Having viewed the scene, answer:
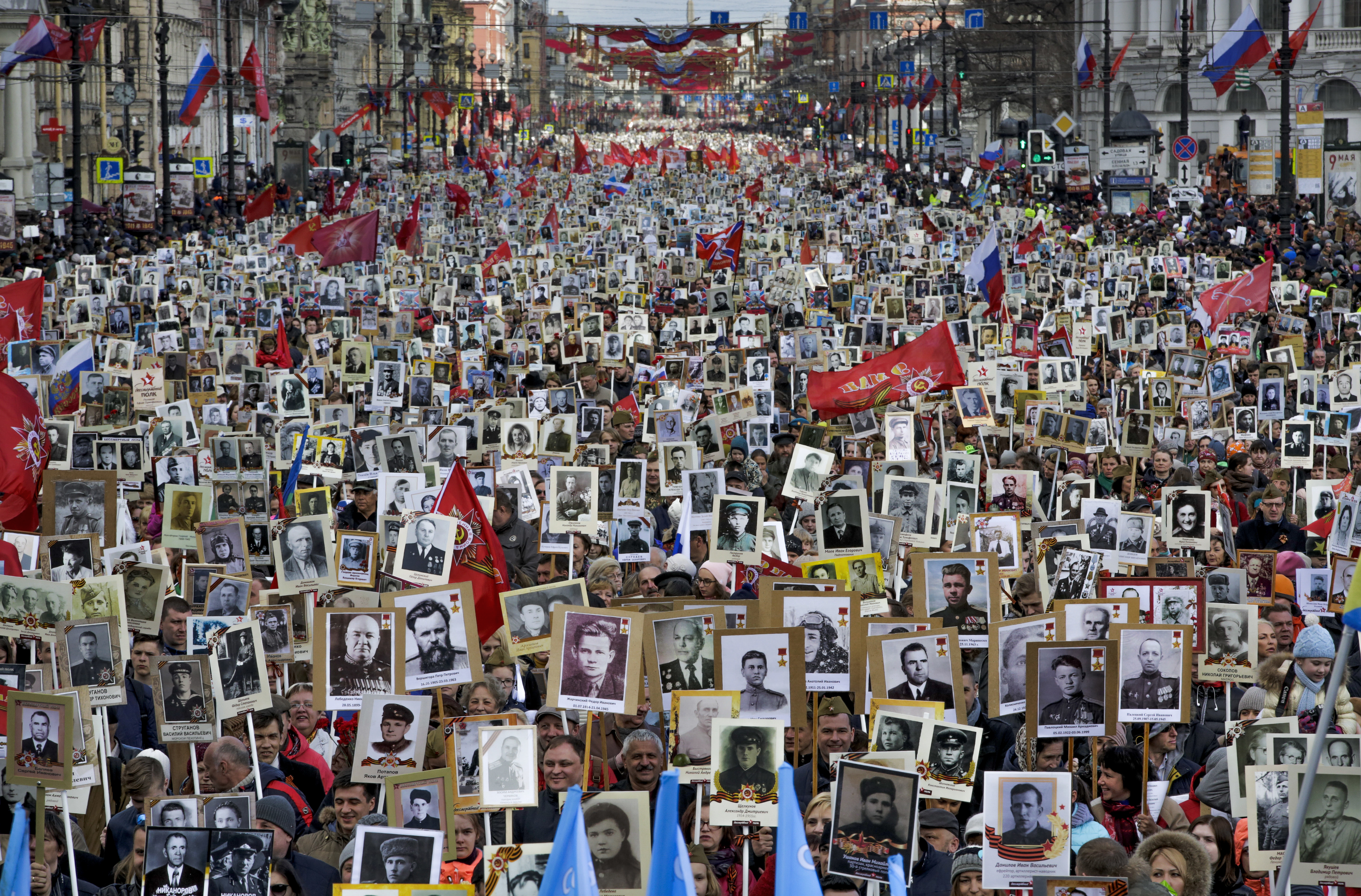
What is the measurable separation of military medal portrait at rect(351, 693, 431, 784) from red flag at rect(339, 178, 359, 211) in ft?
118

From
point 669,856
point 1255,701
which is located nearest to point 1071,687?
point 1255,701

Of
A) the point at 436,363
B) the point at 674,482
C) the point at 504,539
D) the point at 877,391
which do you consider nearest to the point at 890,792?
the point at 504,539

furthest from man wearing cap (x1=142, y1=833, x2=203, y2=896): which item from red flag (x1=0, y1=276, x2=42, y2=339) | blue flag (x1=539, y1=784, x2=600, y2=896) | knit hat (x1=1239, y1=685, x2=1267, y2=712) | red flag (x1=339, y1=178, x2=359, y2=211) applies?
red flag (x1=339, y1=178, x2=359, y2=211)

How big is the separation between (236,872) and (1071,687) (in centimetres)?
355

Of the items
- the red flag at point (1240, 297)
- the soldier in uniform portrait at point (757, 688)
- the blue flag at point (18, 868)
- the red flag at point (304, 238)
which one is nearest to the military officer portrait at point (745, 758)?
the soldier in uniform portrait at point (757, 688)

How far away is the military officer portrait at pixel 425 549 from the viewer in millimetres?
10883

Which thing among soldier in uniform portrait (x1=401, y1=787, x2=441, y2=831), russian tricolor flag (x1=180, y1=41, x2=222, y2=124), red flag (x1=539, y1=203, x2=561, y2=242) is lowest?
soldier in uniform portrait (x1=401, y1=787, x2=441, y2=831)

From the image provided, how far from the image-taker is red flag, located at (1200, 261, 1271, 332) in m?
22.0

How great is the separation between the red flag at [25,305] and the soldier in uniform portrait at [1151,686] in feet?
50.6

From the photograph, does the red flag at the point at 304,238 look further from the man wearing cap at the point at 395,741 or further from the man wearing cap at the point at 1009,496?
the man wearing cap at the point at 395,741

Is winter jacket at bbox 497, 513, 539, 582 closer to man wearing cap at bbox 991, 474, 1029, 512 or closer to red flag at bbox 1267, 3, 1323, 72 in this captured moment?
man wearing cap at bbox 991, 474, 1029, 512

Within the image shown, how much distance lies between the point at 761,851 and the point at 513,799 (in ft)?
3.33

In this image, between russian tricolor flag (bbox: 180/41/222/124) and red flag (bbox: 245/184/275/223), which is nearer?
red flag (bbox: 245/184/275/223)

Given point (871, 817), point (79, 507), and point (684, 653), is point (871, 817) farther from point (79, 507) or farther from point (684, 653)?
point (79, 507)
